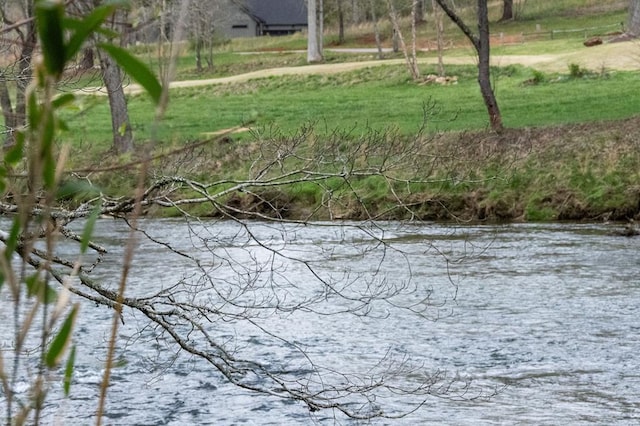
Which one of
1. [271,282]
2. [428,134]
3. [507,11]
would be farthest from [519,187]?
[507,11]

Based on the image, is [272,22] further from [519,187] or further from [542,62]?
[519,187]

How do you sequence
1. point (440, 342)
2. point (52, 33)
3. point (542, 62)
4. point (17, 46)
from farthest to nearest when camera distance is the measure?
point (542, 62) < point (440, 342) < point (17, 46) < point (52, 33)

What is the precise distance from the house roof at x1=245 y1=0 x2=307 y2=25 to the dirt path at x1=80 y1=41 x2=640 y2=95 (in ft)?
109

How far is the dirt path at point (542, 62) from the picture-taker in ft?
119

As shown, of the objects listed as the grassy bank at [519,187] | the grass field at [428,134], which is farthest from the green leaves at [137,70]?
the grassy bank at [519,187]

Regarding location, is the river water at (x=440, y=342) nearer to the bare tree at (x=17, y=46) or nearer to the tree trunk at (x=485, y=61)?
the bare tree at (x=17, y=46)

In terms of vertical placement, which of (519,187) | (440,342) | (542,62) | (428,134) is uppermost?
(542,62)

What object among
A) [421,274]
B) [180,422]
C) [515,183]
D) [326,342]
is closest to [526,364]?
[326,342]

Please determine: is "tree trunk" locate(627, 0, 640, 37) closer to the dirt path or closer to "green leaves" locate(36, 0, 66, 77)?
the dirt path

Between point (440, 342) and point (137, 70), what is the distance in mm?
8993

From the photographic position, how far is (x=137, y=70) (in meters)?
1.57

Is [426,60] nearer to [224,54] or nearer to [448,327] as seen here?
[224,54]

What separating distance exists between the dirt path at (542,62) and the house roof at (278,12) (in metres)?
33.2

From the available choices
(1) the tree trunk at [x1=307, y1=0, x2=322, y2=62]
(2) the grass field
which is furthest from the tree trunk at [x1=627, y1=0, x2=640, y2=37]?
(1) the tree trunk at [x1=307, y1=0, x2=322, y2=62]
